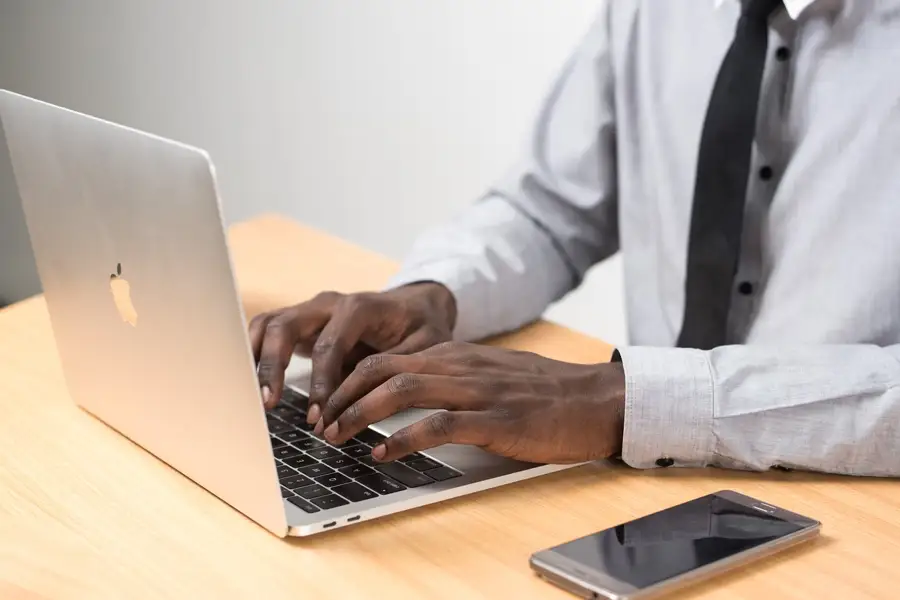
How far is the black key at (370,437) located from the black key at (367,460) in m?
0.03

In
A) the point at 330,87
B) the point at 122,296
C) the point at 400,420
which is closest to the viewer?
the point at 122,296

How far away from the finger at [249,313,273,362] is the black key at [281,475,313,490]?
0.71 feet

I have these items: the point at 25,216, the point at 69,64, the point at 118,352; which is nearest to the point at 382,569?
the point at 118,352

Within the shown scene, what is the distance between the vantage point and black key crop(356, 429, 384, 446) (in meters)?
1.03

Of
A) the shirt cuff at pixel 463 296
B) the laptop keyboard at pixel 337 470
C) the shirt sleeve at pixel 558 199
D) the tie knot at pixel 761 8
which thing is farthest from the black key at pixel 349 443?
the tie knot at pixel 761 8

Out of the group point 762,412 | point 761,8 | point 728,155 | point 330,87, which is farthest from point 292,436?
point 330,87

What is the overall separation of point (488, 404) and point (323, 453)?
0.15 metres

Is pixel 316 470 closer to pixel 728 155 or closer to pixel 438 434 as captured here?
pixel 438 434

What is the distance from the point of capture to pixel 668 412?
1018mm

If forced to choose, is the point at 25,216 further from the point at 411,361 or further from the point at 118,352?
the point at 411,361

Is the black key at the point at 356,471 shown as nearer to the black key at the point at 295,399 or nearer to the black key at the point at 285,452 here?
the black key at the point at 285,452

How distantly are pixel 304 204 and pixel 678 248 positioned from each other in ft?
5.40

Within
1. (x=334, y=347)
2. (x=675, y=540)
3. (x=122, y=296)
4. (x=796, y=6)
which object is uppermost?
(x=796, y=6)

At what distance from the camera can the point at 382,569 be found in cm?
84
